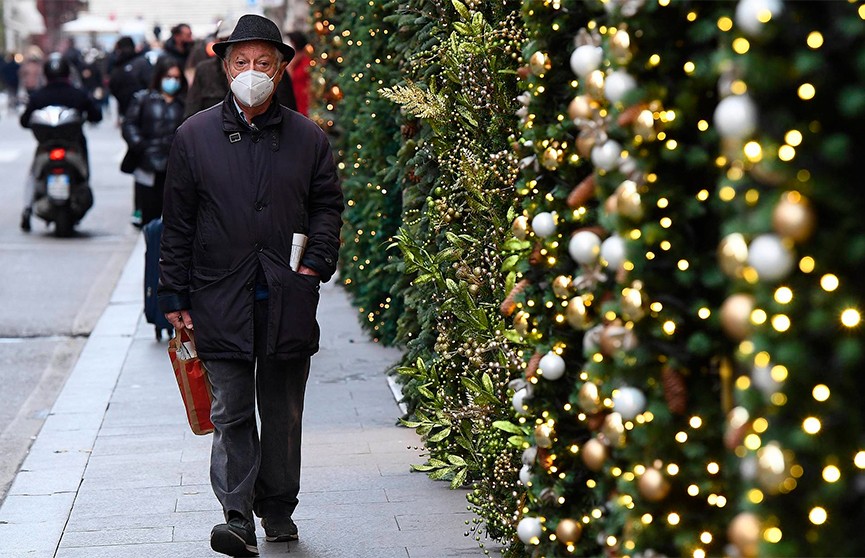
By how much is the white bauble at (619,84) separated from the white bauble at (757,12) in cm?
59

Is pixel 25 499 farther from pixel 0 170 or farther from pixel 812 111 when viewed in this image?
pixel 0 170

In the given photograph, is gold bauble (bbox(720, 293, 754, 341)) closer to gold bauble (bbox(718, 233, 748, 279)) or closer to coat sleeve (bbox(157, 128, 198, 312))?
gold bauble (bbox(718, 233, 748, 279))

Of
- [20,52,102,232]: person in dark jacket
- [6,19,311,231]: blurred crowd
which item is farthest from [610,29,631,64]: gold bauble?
[20,52,102,232]: person in dark jacket

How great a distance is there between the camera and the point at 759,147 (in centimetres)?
214

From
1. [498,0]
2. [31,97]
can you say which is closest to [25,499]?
[498,0]

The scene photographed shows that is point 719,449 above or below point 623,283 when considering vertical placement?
below

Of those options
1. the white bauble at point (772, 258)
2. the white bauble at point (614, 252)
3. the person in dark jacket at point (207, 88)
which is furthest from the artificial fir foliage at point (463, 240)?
the white bauble at point (772, 258)

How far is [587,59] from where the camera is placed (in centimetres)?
303

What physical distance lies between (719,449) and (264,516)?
9.60 feet

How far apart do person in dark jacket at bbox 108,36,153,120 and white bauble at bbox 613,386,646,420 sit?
14.4 m

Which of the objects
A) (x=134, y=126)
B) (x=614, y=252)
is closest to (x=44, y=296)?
(x=134, y=126)

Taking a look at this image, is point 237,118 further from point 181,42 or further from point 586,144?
point 181,42

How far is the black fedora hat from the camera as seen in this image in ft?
16.5

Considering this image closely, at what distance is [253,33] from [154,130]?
5.35 metres
